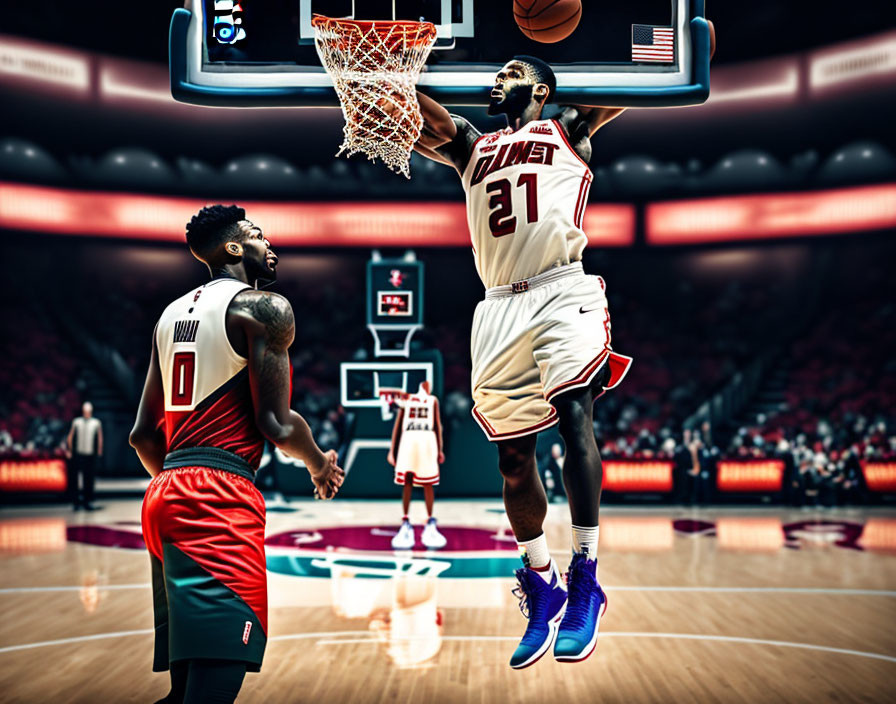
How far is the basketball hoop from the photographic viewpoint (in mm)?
2965

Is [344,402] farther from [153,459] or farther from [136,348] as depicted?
[153,459]

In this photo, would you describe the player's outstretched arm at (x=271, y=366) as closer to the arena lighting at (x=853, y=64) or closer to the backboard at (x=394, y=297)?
the backboard at (x=394, y=297)

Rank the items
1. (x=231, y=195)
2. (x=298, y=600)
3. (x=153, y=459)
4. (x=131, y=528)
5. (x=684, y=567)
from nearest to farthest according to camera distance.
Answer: (x=153, y=459)
(x=298, y=600)
(x=684, y=567)
(x=131, y=528)
(x=231, y=195)

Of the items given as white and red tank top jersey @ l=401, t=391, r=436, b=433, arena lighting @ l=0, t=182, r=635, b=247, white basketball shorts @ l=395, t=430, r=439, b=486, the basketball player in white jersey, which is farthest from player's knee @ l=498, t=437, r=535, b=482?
arena lighting @ l=0, t=182, r=635, b=247

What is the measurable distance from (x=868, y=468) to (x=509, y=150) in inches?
475

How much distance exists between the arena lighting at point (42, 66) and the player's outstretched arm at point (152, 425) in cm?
1436

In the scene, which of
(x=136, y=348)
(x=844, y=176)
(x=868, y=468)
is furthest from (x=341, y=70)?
(x=844, y=176)

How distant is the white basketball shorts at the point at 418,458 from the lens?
916 cm

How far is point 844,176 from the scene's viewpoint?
15547mm

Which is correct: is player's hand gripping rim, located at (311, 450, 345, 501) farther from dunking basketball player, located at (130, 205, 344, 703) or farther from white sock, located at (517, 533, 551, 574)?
white sock, located at (517, 533, 551, 574)

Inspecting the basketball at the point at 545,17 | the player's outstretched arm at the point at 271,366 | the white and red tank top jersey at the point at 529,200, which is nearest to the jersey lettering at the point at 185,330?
the player's outstretched arm at the point at 271,366

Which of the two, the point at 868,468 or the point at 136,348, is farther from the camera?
the point at 136,348

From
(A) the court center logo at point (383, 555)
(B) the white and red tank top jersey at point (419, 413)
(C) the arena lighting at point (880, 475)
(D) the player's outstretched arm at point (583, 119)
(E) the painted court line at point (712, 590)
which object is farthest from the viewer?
(C) the arena lighting at point (880, 475)

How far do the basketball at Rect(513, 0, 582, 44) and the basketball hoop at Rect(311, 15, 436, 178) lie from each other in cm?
34
